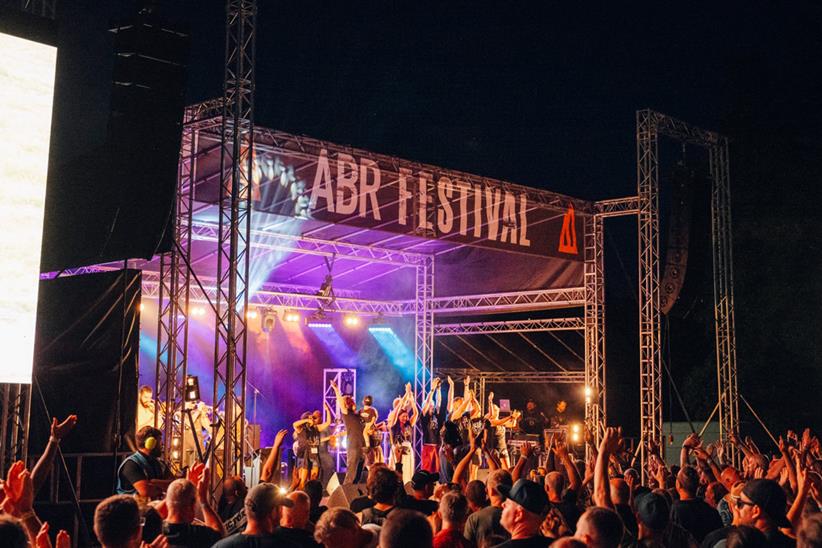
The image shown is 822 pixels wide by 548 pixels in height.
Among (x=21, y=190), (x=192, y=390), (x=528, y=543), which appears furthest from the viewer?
(x=192, y=390)

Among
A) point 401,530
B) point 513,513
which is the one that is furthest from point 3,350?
point 401,530

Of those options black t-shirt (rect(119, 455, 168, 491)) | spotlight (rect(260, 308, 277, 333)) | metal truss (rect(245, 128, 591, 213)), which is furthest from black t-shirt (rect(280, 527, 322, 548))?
spotlight (rect(260, 308, 277, 333))

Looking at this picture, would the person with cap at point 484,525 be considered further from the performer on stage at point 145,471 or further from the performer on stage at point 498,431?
the performer on stage at point 498,431

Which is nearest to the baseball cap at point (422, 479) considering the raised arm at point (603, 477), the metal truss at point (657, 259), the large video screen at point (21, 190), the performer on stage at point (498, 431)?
the raised arm at point (603, 477)

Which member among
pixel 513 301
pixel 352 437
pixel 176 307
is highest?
pixel 513 301

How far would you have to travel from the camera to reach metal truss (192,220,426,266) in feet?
53.3

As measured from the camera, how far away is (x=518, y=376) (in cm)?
2448

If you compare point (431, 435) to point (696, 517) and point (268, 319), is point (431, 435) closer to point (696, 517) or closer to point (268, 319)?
point (268, 319)

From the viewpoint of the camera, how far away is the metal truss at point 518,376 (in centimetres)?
2323

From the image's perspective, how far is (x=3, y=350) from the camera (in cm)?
729

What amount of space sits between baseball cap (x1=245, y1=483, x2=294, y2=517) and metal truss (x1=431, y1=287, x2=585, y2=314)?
49.2ft

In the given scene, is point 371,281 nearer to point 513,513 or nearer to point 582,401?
point 582,401

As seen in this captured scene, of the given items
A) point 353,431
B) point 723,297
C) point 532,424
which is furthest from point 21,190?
point 532,424

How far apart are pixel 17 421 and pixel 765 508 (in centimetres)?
648
